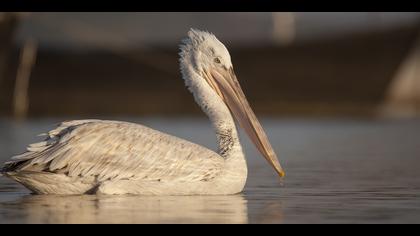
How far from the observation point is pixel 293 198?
10.6 meters

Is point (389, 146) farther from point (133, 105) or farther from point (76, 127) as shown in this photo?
point (133, 105)

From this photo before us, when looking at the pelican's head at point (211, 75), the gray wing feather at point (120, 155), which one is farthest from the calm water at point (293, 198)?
the pelican's head at point (211, 75)

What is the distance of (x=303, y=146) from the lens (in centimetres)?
1805

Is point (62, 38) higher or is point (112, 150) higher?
point (62, 38)

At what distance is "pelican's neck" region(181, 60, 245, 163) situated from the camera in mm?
11203

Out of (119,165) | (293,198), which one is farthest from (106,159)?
(293,198)

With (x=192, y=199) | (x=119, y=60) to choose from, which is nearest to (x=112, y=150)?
(x=192, y=199)

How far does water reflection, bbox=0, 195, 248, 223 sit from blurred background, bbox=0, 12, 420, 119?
62.6 feet

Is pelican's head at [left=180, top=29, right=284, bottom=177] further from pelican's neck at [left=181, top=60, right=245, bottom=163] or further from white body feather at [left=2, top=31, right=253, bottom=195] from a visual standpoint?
white body feather at [left=2, top=31, right=253, bottom=195]

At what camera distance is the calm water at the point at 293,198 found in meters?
8.98

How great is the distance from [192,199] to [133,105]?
69.8 feet

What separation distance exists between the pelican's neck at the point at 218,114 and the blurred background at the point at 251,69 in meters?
17.9

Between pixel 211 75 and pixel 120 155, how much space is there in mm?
1300

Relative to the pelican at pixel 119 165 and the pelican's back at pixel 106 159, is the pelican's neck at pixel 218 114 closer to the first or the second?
the pelican at pixel 119 165
